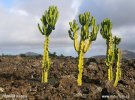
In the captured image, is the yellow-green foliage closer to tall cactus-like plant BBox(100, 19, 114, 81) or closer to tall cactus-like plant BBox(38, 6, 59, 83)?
tall cactus-like plant BBox(100, 19, 114, 81)

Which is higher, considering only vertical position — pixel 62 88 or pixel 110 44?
pixel 110 44

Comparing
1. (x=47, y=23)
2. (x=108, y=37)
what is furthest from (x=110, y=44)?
(x=47, y=23)

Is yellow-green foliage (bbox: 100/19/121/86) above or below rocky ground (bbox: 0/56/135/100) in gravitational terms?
above

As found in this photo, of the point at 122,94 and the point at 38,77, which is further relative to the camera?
the point at 38,77

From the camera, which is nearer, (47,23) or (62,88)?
(62,88)

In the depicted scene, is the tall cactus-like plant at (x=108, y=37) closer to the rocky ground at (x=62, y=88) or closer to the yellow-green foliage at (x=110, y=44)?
the yellow-green foliage at (x=110, y=44)

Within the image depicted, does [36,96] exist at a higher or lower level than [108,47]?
lower

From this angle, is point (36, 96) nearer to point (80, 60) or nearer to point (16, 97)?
point (16, 97)

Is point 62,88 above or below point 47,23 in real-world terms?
below

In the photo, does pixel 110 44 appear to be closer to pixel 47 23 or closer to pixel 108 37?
pixel 108 37

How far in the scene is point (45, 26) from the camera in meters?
33.3

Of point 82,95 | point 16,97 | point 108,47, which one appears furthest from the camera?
point 108,47

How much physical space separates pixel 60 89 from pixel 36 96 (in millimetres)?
2442

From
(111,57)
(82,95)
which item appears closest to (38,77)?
(111,57)
